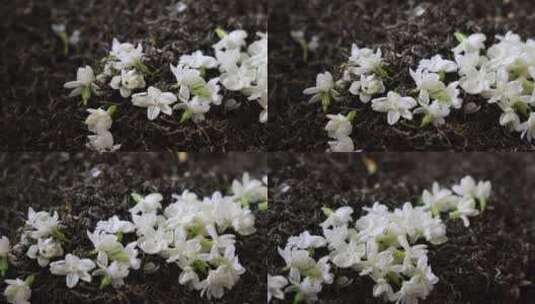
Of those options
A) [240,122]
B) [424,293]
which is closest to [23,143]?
[240,122]

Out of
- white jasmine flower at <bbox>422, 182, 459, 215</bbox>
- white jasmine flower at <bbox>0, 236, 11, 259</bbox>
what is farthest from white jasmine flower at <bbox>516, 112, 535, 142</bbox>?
white jasmine flower at <bbox>0, 236, 11, 259</bbox>

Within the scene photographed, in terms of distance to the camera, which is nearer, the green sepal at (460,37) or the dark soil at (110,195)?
the dark soil at (110,195)

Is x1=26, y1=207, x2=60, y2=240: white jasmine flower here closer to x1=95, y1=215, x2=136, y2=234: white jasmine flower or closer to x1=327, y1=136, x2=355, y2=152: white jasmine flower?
x1=95, y1=215, x2=136, y2=234: white jasmine flower

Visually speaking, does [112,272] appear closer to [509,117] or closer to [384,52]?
[384,52]

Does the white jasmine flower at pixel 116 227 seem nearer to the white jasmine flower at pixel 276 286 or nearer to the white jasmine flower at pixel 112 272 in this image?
Answer: the white jasmine flower at pixel 112 272

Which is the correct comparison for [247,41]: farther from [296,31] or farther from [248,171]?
[248,171]

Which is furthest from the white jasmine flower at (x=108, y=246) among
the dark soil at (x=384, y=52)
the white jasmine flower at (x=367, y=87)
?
the white jasmine flower at (x=367, y=87)

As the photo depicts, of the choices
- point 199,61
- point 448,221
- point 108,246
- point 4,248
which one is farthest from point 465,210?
point 4,248

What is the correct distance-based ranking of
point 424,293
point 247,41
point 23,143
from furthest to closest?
1. point 247,41
2. point 23,143
3. point 424,293
